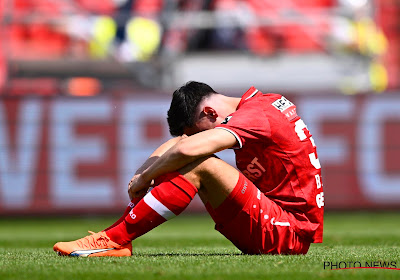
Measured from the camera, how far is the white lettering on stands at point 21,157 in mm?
10266

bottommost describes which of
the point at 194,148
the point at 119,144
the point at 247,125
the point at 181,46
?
the point at 119,144

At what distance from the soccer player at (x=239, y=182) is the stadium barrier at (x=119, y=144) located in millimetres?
6077

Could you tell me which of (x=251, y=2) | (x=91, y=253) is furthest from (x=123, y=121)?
(x=91, y=253)

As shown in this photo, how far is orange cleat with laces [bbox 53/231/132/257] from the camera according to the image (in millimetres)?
4125

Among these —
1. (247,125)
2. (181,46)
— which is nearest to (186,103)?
(247,125)

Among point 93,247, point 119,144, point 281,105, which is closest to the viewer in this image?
point 93,247

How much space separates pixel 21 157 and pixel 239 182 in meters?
6.91

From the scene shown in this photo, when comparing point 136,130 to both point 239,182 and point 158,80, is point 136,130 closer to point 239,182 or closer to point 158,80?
point 158,80

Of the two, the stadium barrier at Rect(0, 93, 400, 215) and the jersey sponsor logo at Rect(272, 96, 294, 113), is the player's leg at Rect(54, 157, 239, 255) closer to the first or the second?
the jersey sponsor logo at Rect(272, 96, 294, 113)

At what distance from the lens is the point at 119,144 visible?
10.5 metres

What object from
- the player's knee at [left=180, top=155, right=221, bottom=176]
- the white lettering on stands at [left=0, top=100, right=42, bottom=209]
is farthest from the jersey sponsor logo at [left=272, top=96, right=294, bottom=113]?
the white lettering on stands at [left=0, top=100, right=42, bottom=209]

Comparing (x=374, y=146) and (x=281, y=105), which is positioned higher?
(x=281, y=105)

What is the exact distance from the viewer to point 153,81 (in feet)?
41.7

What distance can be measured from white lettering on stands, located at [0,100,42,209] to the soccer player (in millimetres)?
6320
